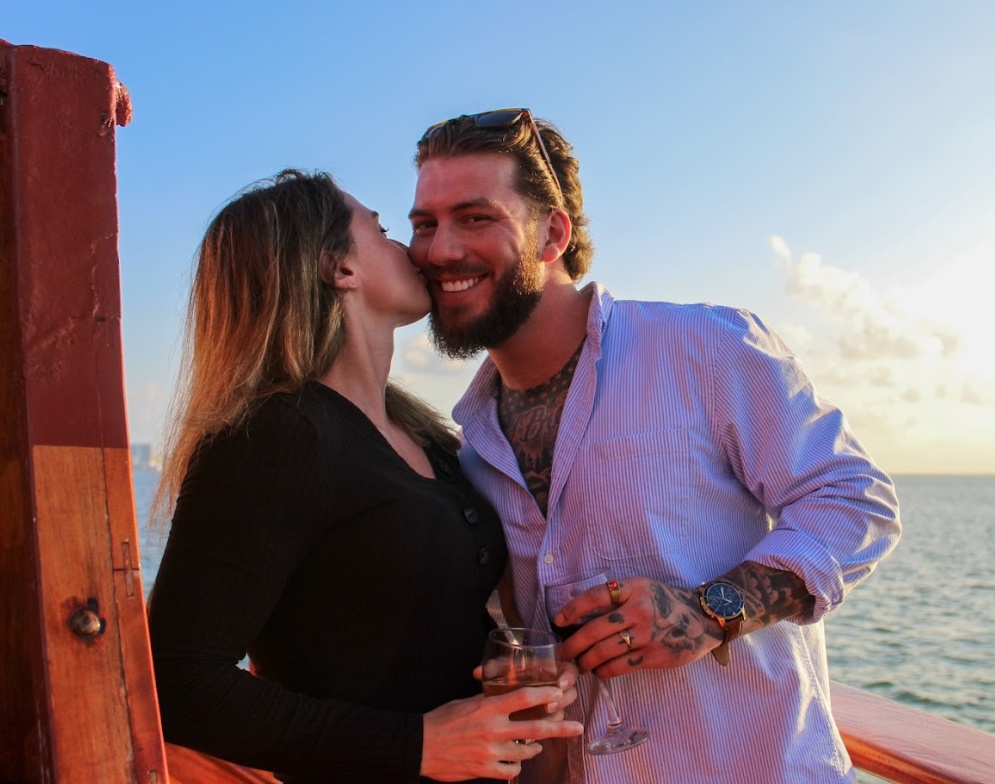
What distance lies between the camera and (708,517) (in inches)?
98.7

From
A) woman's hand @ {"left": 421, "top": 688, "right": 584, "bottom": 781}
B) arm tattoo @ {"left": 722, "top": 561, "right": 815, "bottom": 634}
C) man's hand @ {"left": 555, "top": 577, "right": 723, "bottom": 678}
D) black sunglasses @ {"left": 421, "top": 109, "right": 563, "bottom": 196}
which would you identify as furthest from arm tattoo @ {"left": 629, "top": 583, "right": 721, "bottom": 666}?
black sunglasses @ {"left": 421, "top": 109, "right": 563, "bottom": 196}

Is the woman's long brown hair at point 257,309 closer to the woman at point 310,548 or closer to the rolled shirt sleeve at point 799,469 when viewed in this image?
the woman at point 310,548

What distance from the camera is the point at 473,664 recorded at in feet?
7.59

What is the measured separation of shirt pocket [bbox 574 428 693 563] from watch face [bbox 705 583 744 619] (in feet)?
0.61

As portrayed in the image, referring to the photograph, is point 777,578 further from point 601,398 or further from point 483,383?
point 483,383

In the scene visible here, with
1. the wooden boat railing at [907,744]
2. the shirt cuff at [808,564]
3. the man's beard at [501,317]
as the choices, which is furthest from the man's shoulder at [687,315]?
the wooden boat railing at [907,744]

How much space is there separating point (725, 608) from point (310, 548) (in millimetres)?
1034

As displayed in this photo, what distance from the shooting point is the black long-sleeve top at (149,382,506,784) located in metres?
1.84

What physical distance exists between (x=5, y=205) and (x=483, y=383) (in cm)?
227

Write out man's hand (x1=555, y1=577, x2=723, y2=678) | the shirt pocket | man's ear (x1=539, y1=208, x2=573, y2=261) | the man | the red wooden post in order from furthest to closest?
man's ear (x1=539, y1=208, x2=573, y2=261), the shirt pocket, the man, man's hand (x1=555, y1=577, x2=723, y2=678), the red wooden post

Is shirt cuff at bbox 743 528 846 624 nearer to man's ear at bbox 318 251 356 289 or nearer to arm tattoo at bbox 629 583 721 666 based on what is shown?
arm tattoo at bbox 629 583 721 666

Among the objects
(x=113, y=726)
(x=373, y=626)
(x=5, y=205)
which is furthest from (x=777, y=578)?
(x=5, y=205)

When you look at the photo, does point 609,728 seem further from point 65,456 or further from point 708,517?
point 65,456

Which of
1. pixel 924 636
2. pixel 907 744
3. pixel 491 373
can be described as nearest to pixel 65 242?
pixel 491 373
